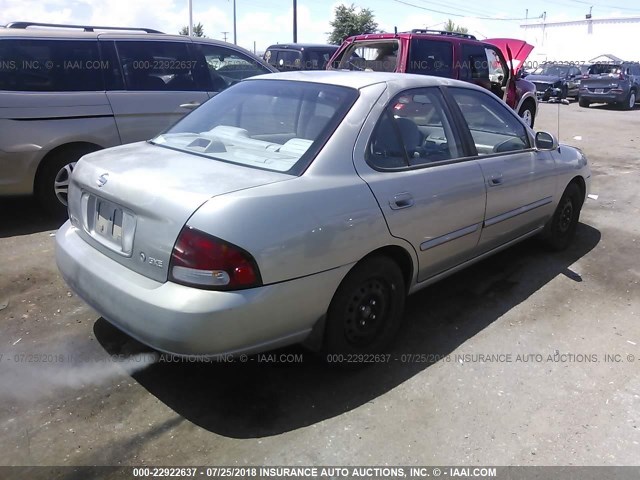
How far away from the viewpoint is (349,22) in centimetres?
5000

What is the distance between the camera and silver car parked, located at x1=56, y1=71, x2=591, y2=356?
95.1 inches

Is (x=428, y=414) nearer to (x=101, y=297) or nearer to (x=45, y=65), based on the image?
(x=101, y=297)

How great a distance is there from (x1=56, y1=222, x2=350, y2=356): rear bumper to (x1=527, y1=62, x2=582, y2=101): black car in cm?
2088

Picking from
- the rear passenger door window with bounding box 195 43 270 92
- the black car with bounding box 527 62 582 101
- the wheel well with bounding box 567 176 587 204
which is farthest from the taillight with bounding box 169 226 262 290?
the black car with bounding box 527 62 582 101

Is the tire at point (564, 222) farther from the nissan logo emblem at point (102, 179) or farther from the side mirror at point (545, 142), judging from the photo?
the nissan logo emblem at point (102, 179)

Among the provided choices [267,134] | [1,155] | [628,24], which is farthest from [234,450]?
[628,24]

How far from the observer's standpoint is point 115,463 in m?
2.42

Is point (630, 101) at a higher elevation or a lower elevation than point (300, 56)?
lower

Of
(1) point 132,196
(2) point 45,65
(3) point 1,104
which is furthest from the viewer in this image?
(2) point 45,65

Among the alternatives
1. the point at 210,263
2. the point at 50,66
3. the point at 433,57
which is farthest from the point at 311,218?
the point at 433,57

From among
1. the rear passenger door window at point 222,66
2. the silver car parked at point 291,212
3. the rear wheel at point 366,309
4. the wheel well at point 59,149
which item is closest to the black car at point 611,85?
the rear passenger door window at point 222,66

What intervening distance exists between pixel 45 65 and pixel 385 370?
14.4 feet

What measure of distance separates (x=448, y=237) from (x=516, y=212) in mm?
965

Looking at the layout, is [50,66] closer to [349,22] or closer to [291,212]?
[291,212]
